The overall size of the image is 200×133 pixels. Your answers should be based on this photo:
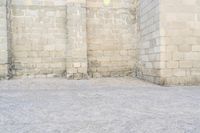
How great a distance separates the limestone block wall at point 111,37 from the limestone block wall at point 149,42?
1.61 ft

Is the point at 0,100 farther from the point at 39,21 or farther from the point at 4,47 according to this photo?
the point at 39,21

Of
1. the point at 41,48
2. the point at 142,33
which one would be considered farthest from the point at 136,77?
the point at 41,48

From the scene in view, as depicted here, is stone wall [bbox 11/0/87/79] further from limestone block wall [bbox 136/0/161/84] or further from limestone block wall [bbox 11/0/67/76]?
limestone block wall [bbox 136/0/161/84]

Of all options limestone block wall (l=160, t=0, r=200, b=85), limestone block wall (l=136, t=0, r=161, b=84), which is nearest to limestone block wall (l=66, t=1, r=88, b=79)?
limestone block wall (l=136, t=0, r=161, b=84)

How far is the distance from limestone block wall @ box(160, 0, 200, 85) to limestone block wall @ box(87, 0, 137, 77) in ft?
8.60

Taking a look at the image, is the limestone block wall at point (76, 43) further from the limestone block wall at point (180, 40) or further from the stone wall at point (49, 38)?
the limestone block wall at point (180, 40)

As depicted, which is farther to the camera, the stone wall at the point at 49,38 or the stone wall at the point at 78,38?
the stone wall at the point at 49,38

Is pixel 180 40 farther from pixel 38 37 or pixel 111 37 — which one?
pixel 38 37

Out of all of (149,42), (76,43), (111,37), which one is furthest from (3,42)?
(149,42)

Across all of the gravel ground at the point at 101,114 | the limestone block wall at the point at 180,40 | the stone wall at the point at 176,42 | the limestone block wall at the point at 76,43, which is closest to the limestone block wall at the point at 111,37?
the limestone block wall at the point at 76,43

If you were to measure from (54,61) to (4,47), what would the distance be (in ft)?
5.59

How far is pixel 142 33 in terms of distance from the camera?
8.59 m

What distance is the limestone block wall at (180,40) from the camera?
22.6 ft

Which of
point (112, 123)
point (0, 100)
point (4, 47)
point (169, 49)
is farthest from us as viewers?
point (4, 47)
